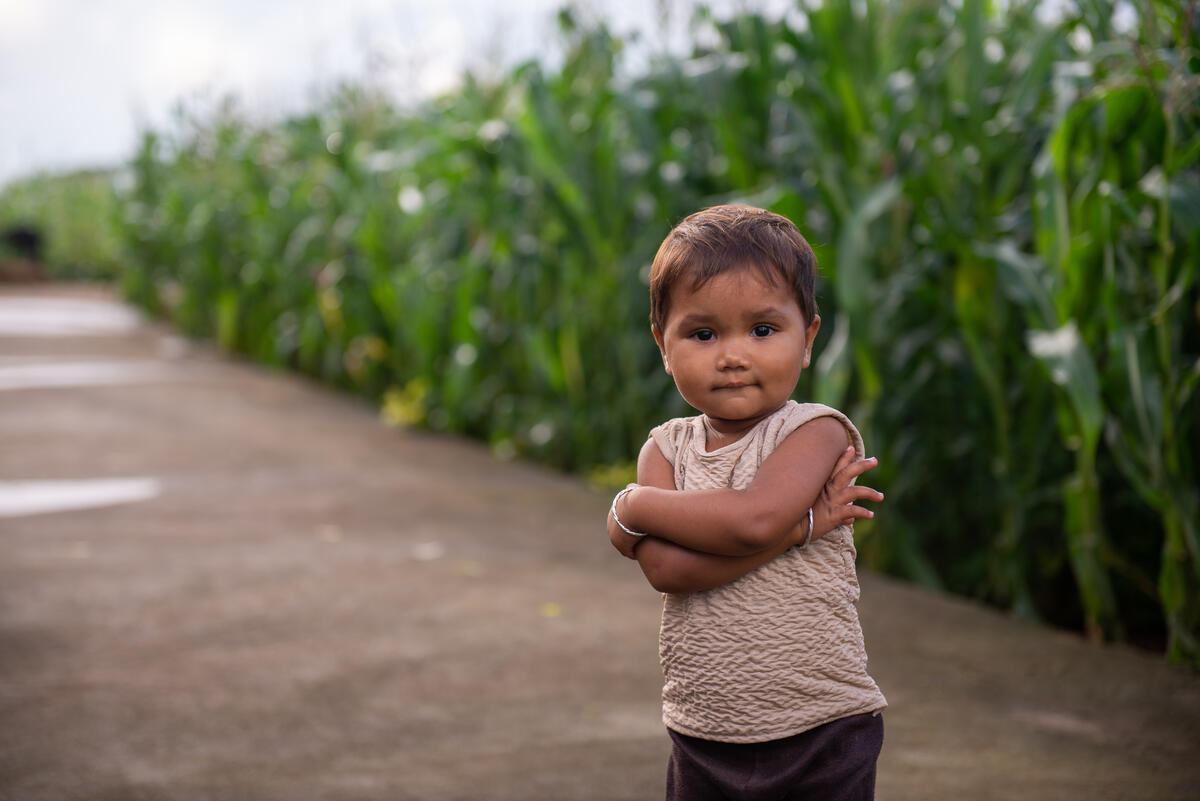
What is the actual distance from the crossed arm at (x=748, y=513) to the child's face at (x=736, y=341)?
65mm

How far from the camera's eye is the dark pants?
4.12 ft

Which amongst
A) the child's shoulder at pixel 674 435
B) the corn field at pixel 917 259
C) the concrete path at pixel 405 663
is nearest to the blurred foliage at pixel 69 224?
the corn field at pixel 917 259

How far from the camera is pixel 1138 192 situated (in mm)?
2377

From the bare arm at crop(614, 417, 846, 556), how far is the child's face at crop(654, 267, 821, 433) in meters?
0.06

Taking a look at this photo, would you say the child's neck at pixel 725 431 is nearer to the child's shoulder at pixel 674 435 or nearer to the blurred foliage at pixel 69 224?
the child's shoulder at pixel 674 435

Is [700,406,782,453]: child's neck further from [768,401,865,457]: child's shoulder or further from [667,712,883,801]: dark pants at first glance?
[667,712,883,801]: dark pants

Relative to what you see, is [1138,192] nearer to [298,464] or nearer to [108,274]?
[298,464]

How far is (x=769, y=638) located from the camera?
1.25 meters

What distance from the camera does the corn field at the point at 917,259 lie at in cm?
246

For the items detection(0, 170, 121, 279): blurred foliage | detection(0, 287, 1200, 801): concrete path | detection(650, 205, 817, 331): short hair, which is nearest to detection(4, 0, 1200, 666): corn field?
Answer: detection(0, 287, 1200, 801): concrete path

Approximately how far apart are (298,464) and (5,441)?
142 centimetres

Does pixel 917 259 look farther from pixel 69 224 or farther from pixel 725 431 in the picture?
pixel 69 224

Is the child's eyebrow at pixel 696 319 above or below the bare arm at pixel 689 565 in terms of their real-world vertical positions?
above

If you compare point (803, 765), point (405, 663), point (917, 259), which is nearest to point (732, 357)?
point (803, 765)
